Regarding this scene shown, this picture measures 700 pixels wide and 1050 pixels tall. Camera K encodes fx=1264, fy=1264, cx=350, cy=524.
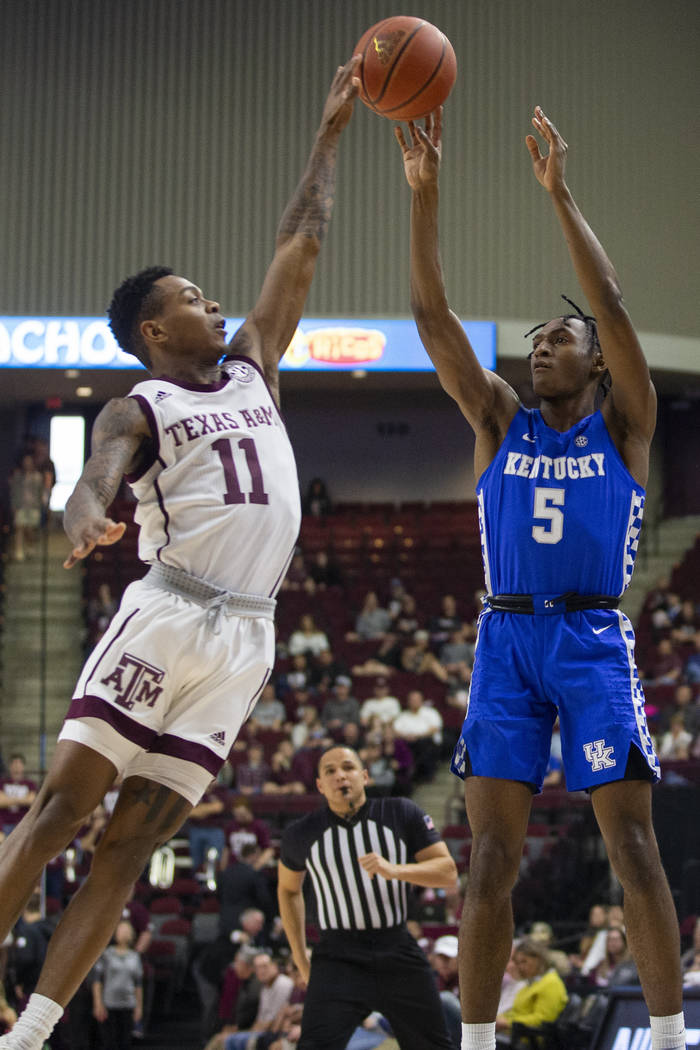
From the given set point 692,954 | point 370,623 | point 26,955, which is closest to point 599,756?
point 692,954

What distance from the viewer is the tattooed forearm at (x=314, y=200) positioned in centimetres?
498

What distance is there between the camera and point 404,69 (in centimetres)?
514

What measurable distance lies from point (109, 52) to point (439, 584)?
395 inches

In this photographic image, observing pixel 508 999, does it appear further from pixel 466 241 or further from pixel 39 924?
pixel 466 241

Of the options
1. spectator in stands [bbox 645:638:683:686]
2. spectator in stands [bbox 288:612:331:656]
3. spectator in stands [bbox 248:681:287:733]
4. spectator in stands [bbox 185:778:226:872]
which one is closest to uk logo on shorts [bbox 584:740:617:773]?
spectator in stands [bbox 185:778:226:872]

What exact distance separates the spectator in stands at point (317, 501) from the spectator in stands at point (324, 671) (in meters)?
4.48

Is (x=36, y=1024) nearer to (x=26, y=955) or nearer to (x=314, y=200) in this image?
(x=314, y=200)

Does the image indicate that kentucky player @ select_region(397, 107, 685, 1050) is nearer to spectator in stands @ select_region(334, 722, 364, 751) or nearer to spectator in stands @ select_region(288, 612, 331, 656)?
spectator in stands @ select_region(334, 722, 364, 751)

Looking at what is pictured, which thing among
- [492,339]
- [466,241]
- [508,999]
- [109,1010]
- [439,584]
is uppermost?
[466,241]

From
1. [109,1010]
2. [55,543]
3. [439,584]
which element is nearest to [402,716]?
[439,584]

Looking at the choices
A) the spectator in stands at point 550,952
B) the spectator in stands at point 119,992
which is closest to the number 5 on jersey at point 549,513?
the spectator in stands at point 550,952

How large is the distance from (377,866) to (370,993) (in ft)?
2.27

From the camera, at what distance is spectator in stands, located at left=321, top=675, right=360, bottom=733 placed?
15602 millimetres

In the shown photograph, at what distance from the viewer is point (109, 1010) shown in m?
11.1
